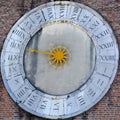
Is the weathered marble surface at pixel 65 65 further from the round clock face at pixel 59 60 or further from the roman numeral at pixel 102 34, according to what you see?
the roman numeral at pixel 102 34

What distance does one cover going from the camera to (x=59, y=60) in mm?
8594

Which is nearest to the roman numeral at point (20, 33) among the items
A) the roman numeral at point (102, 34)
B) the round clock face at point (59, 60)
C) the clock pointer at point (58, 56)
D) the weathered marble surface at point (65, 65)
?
the round clock face at point (59, 60)

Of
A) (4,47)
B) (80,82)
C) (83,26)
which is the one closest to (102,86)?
(80,82)

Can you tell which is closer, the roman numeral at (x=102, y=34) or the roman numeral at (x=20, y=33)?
the roman numeral at (x=102, y=34)

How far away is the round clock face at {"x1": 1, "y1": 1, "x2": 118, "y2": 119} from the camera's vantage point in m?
8.32

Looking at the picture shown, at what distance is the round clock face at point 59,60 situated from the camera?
27.3ft

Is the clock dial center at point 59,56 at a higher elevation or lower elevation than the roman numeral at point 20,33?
lower

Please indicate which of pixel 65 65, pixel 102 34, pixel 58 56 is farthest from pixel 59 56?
pixel 102 34

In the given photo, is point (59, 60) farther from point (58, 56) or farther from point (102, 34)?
point (102, 34)

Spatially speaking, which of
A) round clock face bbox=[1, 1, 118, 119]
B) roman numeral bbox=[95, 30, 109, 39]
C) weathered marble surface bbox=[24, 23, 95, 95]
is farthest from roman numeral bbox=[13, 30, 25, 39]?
roman numeral bbox=[95, 30, 109, 39]

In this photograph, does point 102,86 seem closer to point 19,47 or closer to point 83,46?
point 83,46

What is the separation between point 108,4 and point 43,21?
3.92 ft

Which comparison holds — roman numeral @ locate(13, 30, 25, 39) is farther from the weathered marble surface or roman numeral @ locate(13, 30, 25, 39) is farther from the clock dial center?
the clock dial center

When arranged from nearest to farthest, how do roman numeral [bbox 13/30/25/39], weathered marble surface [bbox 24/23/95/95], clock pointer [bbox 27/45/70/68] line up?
1. weathered marble surface [bbox 24/23/95/95]
2. clock pointer [bbox 27/45/70/68]
3. roman numeral [bbox 13/30/25/39]
